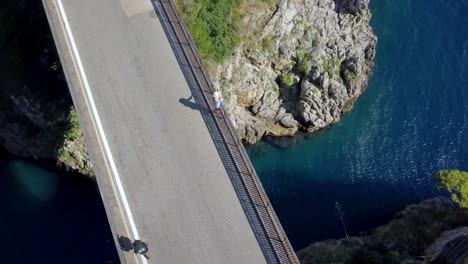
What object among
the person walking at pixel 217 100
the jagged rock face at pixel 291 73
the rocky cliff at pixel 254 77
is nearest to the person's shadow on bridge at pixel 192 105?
the person walking at pixel 217 100

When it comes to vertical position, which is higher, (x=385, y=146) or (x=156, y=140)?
(x=156, y=140)

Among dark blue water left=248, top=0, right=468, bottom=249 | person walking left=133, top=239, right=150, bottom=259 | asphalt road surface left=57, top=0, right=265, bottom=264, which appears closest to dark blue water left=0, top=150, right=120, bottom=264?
asphalt road surface left=57, top=0, right=265, bottom=264

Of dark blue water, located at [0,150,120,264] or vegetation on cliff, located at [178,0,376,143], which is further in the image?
vegetation on cliff, located at [178,0,376,143]

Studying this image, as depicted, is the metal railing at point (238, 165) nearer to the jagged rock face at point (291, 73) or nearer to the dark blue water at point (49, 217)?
the jagged rock face at point (291, 73)

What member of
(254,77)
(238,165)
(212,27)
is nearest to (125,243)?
(238,165)

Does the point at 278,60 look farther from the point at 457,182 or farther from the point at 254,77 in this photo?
the point at 457,182

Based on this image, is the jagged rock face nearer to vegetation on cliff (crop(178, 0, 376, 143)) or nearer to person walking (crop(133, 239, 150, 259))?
vegetation on cliff (crop(178, 0, 376, 143))

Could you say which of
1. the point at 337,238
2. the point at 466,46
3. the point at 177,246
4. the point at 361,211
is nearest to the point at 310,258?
the point at 337,238
